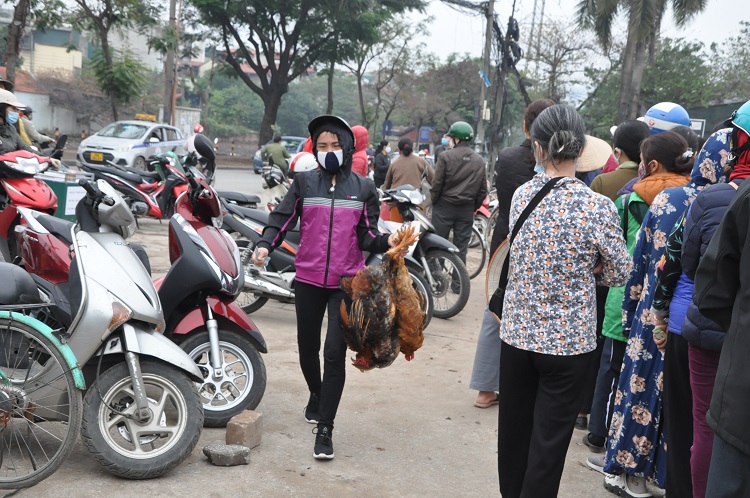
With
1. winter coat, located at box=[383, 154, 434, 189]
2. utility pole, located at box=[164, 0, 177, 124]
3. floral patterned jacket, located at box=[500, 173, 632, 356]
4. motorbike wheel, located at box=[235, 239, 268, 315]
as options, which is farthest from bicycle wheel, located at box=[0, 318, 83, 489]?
utility pole, located at box=[164, 0, 177, 124]

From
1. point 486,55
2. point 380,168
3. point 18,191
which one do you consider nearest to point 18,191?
point 18,191

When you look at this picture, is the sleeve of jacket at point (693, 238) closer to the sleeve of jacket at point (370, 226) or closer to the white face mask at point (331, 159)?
the sleeve of jacket at point (370, 226)

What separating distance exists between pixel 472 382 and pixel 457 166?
11.5 feet

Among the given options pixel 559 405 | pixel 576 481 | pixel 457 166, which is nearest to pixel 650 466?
pixel 576 481

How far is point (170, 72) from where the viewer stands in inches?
967

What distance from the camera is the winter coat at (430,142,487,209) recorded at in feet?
27.7

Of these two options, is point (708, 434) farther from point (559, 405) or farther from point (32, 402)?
point (32, 402)

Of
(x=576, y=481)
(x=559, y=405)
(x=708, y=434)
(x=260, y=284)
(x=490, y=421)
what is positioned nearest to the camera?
(x=708, y=434)

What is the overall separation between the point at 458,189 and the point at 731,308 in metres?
6.32

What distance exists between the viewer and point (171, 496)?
367 centimetres

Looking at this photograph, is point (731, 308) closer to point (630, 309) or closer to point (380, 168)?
point (630, 309)

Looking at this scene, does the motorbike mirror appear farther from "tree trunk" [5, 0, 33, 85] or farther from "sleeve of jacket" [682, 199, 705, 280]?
"tree trunk" [5, 0, 33, 85]

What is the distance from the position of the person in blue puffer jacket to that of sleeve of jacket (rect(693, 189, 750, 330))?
76 cm

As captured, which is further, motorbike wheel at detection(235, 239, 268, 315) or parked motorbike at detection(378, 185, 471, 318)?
parked motorbike at detection(378, 185, 471, 318)
